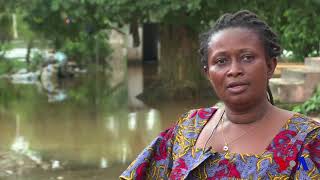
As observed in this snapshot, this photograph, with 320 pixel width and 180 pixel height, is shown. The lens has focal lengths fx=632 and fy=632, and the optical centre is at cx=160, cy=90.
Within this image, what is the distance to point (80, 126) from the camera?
39.6ft

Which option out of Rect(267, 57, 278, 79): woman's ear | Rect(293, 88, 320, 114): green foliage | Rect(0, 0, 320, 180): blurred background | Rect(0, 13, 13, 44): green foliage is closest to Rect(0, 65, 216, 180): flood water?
Rect(0, 0, 320, 180): blurred background

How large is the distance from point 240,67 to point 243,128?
8.0 inches

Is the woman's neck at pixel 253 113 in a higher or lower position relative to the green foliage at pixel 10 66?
higher

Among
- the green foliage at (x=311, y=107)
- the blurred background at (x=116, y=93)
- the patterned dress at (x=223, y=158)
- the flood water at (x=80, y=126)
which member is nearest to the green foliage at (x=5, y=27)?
the blurred background at (x=116, y=93)

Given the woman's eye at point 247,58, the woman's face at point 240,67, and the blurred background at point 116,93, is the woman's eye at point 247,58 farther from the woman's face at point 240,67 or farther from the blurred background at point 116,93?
the blurred background at point 116,93

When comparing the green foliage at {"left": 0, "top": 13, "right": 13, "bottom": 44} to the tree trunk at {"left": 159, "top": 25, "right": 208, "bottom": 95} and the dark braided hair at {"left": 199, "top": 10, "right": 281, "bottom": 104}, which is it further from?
the dark braided hair at {"left": 199, "top": 10, "right": 281, "bottom": 104}

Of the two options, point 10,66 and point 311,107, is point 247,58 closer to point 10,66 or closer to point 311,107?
point 311,107

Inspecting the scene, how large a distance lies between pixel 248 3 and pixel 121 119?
344 cm

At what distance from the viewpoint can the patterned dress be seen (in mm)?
1824

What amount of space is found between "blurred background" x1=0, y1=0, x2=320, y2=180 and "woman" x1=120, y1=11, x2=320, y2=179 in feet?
18.9

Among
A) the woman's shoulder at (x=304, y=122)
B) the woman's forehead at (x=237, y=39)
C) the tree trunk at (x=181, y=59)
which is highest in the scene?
the woman's forehead at (x=237, y=39)

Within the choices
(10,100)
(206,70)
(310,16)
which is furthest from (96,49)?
(206,70)

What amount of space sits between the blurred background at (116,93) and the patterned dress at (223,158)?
5655mm

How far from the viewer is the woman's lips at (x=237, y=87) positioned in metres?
1.94
